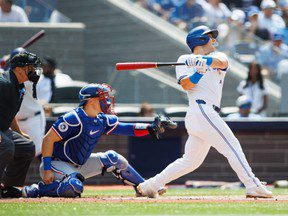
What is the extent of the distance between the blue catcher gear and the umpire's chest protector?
0.24m

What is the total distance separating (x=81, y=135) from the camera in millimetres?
9258

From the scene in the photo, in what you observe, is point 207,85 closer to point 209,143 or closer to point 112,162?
point 209,143

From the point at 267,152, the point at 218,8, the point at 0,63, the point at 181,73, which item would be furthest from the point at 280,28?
the point at 181,73

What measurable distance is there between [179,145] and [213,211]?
5825 millimetres

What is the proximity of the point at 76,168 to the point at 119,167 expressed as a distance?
1.39 feet

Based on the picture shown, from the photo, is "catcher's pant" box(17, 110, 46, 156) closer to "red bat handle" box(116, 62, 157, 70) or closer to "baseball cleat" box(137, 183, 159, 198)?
"red bat handle" box(116, 62, 157, 70)

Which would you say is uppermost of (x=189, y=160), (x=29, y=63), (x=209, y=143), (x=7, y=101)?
(x=29, y=63)

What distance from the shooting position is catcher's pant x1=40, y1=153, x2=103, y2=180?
9219 millimetres

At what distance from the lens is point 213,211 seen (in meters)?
7.86

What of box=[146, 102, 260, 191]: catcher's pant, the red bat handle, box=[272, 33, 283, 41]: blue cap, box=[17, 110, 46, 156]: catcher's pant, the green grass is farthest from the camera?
box=[272, 33, 283, 41]: blue cap

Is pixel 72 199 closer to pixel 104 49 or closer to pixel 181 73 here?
pixel 181 73

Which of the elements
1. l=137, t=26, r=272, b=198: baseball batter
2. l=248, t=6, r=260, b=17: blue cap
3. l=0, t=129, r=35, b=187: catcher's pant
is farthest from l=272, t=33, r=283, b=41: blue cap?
l=0, t=129, r=35, b=187: catcher's pant

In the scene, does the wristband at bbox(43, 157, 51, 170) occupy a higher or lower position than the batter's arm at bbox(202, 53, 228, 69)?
lower

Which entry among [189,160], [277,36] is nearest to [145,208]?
[189,160]
